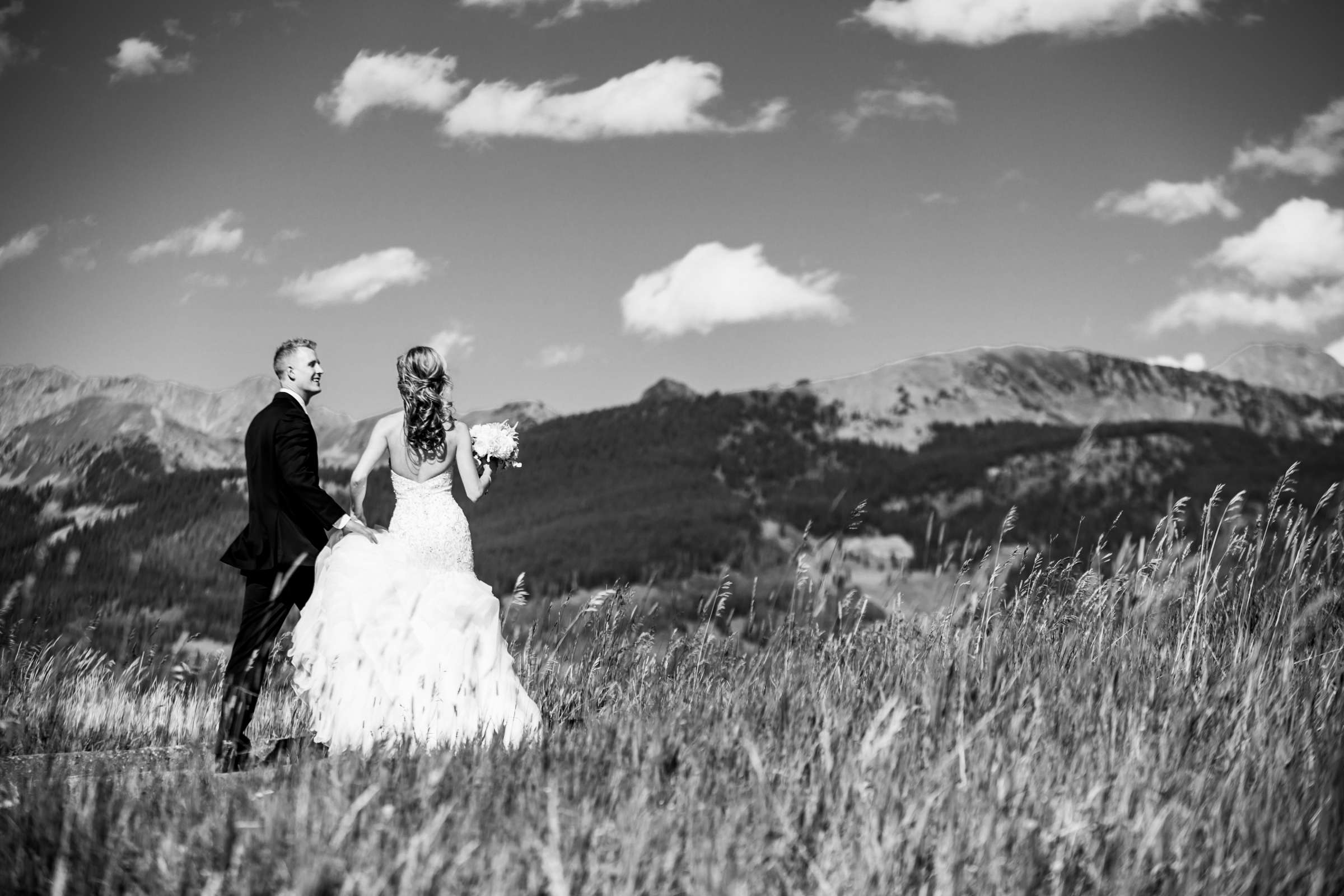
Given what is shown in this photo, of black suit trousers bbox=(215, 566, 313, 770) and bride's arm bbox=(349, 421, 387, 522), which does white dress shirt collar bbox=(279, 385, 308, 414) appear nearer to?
bride's arm bbox=(349, 421, 387, 522)

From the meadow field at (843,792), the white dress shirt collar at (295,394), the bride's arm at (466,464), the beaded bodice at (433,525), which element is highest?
the white dress shirt collar at (295,394)

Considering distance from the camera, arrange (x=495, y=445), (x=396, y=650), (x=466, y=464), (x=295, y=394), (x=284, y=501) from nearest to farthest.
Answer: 1. (x=396, y=650)
2. (x=284, y=501)
3. (x=295, y=394)
4. (x=466, y=464)
5. (x=495, y=445)

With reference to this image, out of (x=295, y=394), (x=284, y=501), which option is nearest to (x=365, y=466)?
(x=284, y=501)

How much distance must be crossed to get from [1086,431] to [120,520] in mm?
210496

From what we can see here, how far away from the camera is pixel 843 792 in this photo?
115 inches

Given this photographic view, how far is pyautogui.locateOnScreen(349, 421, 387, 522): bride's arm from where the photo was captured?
19.9 feet

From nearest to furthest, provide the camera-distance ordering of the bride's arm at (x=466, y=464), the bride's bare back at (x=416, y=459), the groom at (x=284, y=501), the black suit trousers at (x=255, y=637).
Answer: the black suit trousers at (x=255, y=637)
the groom at (x=284, y=501)
the bride's arm at (x=466, y=464)
the bride's bare back at (x=416, y=459)

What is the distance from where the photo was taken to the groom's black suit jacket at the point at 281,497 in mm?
5984

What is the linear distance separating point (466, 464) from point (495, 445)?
503 millimetres

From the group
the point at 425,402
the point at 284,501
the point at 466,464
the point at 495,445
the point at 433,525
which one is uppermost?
the point at 425,402

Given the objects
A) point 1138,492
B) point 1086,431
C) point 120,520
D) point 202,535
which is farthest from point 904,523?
point 1086,431

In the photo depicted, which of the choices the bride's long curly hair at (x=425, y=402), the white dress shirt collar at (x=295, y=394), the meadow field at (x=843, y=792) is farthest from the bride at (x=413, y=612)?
the meadow field at (x=843, y=792)

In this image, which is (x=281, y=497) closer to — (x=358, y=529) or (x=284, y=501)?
(x=284, y=501)

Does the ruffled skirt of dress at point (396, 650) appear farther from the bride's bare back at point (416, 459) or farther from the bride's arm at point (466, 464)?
the bride's arm at point (466, 464)
